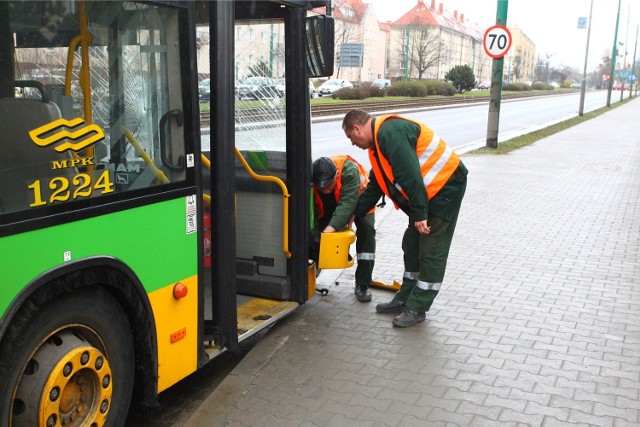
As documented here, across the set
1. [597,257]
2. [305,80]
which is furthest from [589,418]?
[597,257]

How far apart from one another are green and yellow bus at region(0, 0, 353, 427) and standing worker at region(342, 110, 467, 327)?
639 mm

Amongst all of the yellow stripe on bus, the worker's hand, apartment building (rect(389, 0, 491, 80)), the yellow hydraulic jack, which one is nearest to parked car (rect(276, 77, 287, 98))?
the worker's hand

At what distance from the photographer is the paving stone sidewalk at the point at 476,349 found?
3.95m

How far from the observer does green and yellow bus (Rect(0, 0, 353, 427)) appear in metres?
2.75

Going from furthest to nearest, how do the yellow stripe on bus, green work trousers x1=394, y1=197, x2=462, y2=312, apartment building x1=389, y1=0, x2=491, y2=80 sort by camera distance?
apartment building x1=389, y1=0, x2=491, y2=80, green work trousers x1=394, y1=197, x2=462, y2=312, the yellow stripe on bus

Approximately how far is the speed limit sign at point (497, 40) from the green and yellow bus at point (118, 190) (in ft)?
42.4

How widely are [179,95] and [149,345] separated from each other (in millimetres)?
1255

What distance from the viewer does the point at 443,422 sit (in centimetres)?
381

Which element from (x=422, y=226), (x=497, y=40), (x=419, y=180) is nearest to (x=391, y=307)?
(x=422, y=226)

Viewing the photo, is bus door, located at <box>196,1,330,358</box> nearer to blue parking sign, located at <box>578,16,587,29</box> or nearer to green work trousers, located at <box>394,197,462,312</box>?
green work trousers, located at <box>394,197,462,312</box>

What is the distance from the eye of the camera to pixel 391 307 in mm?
5680

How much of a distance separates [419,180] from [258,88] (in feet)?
4.29

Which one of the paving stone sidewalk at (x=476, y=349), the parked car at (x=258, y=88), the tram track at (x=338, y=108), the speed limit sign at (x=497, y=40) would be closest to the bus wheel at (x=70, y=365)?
the paving stone sidewalk at (x=476, y=349)

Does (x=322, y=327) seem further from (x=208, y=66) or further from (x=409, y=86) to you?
(x=409, y=86)
